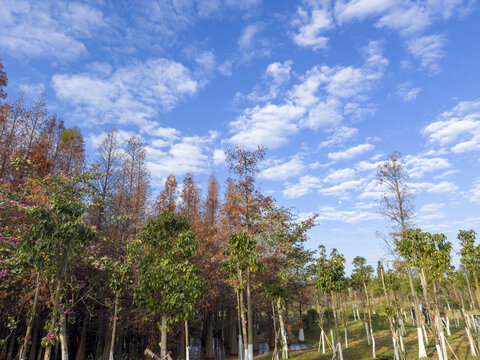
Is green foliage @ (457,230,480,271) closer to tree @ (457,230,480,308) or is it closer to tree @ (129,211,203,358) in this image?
tree @ (457,230,480,308)

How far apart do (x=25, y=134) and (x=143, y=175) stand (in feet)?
31.9

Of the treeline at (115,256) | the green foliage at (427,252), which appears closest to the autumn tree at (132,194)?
the treeline at (115,256)

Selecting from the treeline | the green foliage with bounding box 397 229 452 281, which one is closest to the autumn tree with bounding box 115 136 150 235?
the treeline

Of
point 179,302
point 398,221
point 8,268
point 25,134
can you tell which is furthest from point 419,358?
point 25,134

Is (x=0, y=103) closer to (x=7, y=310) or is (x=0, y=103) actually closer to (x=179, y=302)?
(x=7, y=310)

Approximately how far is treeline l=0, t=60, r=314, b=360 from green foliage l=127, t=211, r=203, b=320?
4 cm

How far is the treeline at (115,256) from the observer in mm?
10328

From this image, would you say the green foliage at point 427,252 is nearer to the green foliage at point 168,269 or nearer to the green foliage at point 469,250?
the green foliage at point 469,250

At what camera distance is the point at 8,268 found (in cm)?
1209

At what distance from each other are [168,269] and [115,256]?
954cm

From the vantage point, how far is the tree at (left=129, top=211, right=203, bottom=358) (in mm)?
10711

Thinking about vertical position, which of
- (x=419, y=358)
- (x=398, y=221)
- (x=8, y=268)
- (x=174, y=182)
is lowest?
(x=419, y=358)

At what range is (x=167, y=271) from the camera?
Answer: 1095 centimetres

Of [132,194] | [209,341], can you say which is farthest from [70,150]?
[209,341]
